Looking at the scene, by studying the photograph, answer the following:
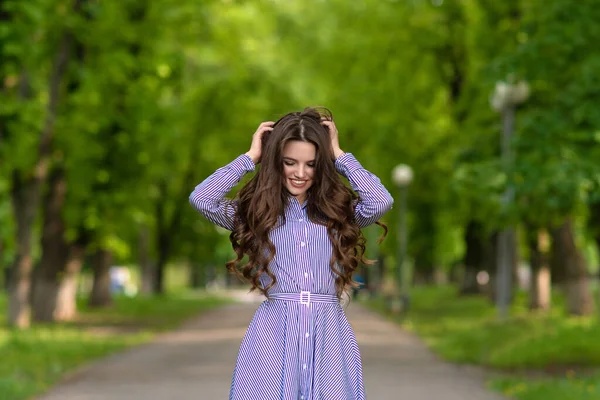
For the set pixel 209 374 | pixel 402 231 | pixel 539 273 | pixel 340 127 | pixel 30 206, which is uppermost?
pixel 340 127

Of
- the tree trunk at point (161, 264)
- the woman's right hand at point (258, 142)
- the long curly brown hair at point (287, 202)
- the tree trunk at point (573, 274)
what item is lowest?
the long curly brown hair at point (287, 202)

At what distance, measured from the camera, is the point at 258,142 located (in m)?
4.52

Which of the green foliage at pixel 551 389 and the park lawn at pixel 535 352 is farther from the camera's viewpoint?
the park lawn at pixel 535 352

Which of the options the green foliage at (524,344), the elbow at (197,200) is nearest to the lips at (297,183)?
the elbow at (197,200)

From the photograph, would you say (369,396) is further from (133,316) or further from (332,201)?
(133,316)

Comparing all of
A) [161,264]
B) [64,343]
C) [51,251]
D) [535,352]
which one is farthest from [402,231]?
[535,352]

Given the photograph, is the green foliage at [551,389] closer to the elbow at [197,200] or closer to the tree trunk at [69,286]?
the elbow at [197,200]

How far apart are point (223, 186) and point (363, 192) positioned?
54cm

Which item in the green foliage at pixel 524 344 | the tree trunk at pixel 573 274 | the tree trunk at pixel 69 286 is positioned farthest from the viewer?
the tree trunk at pixel 69 286

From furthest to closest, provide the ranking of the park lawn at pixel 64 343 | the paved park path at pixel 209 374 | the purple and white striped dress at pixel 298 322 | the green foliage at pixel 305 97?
the green foliage at pixel 305 97
the park lawn at pixel 64 343
the paved park path at pixel 209 374
the purple and white striped dress at pixel 298 322

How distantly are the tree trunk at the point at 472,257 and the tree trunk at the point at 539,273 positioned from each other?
4.74 m

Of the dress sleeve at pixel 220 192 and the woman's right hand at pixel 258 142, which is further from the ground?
the woman's right hand at pixel 258 142

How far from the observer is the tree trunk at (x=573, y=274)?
2086 cm

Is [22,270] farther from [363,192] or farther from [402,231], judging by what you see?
[363,192]
